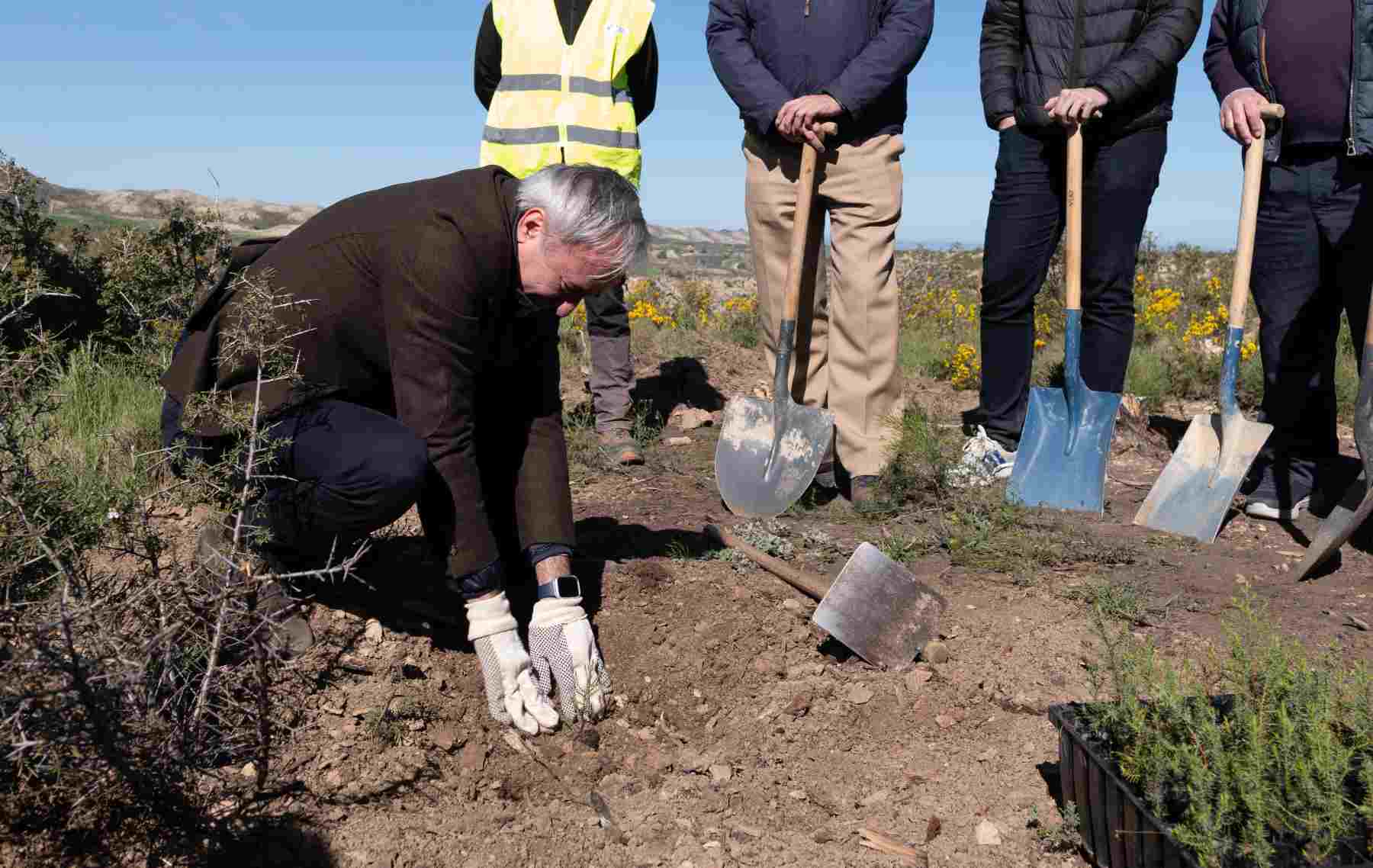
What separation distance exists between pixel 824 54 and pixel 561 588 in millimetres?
2447

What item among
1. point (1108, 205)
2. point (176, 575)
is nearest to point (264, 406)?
point (176, 575)

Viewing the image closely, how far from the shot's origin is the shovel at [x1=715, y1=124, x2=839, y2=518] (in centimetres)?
422

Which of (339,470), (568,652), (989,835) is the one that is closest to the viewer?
(989,835)

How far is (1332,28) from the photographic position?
3797mm

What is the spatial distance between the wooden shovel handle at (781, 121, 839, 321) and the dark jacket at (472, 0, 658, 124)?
963 millimetres

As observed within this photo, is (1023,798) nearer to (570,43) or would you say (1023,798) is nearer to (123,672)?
(123,672)

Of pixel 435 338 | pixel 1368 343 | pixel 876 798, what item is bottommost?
pixel 876 798

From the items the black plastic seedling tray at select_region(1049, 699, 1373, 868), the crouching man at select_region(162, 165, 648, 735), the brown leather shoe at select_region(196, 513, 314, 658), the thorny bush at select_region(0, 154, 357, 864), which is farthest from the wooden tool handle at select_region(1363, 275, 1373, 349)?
the brown leather shoe at select_region(196, 513, 314, 658)

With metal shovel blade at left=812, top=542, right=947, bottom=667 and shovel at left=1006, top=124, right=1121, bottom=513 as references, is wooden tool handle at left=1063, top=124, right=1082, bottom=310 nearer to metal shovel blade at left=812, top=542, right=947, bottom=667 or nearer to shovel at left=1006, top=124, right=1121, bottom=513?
shovel at left=1006, top=124, right=1121, bottom=513

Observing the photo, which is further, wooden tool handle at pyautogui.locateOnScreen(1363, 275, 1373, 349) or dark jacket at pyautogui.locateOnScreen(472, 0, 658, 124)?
dark jacket at pyautogui.locateOnScreen(472, 0, 658, 124)

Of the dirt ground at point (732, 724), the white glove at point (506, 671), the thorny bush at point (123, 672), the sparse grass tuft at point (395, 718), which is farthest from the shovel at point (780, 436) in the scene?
the thorny bush at point (123, 672)

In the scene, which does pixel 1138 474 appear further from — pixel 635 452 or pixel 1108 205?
pixel 635 452

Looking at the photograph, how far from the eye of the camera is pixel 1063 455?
4320mm

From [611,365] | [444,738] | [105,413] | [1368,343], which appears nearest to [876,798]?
[444,738]
